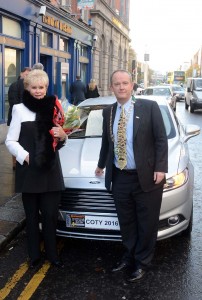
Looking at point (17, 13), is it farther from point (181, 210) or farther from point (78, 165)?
point (181, 210)

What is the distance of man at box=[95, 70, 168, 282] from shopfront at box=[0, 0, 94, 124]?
8.46 meters

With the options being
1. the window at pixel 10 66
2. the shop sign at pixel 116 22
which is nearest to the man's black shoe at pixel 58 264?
the window at pixel 10 66

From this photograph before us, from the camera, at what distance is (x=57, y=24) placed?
52.8 feet

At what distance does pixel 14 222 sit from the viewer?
4805mm

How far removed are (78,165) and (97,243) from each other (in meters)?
0.92

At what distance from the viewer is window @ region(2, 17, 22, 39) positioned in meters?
11.5

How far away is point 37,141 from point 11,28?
9566 mm

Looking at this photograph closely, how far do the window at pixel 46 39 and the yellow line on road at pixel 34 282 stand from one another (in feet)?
40.2

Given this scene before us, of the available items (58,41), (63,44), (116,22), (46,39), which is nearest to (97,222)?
(46,39)

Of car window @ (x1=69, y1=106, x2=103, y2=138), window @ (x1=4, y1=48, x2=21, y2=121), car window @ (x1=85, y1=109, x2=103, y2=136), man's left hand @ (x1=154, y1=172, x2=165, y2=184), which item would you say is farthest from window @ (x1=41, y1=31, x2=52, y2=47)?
man's left hand @ (x1=154, y1=172, x2=165, y2=184)

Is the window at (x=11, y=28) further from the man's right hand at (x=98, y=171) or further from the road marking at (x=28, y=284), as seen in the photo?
the road marking at (x=28, y=284)

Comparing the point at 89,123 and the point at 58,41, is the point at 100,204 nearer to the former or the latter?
the point at 89,123

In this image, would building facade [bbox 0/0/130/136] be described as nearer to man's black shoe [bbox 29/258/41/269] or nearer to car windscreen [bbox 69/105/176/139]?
car windscreen [bbox 69/105/176/139]

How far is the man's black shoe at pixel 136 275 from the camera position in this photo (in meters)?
3.54
